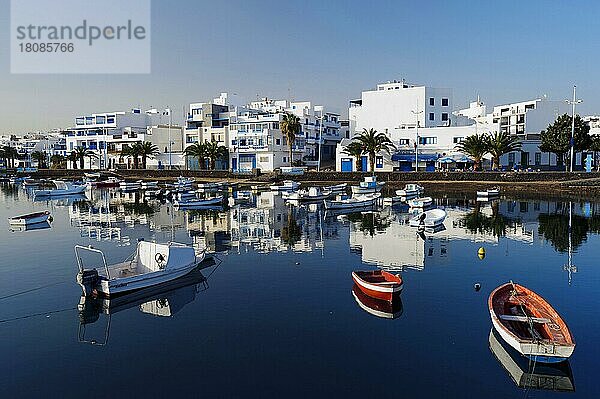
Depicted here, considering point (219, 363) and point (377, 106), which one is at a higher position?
point (377, 106)

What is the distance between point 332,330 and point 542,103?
3685 inches

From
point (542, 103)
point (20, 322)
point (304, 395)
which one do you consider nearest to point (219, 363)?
point (304, 395)

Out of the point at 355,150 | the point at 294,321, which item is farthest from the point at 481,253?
the point at 355,150

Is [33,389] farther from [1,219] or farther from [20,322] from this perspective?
[1,219]

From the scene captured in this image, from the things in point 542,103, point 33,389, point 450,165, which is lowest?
point 33,389

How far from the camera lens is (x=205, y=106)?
113500mm

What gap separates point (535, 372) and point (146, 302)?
15389 millimetres

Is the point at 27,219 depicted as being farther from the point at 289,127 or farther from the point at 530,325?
the point at 289,127

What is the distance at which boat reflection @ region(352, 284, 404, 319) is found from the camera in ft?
66.5

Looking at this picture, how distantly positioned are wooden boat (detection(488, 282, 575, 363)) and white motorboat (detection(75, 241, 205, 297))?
47.4 ft

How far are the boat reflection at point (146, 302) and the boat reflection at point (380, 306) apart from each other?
7.51m

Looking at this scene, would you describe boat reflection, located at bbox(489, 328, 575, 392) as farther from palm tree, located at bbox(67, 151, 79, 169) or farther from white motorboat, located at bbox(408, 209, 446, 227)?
palm tree, located at bbox(67, 151, 79, 169)

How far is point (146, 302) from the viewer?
22.0 m

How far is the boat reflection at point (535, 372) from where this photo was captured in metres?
14.2
